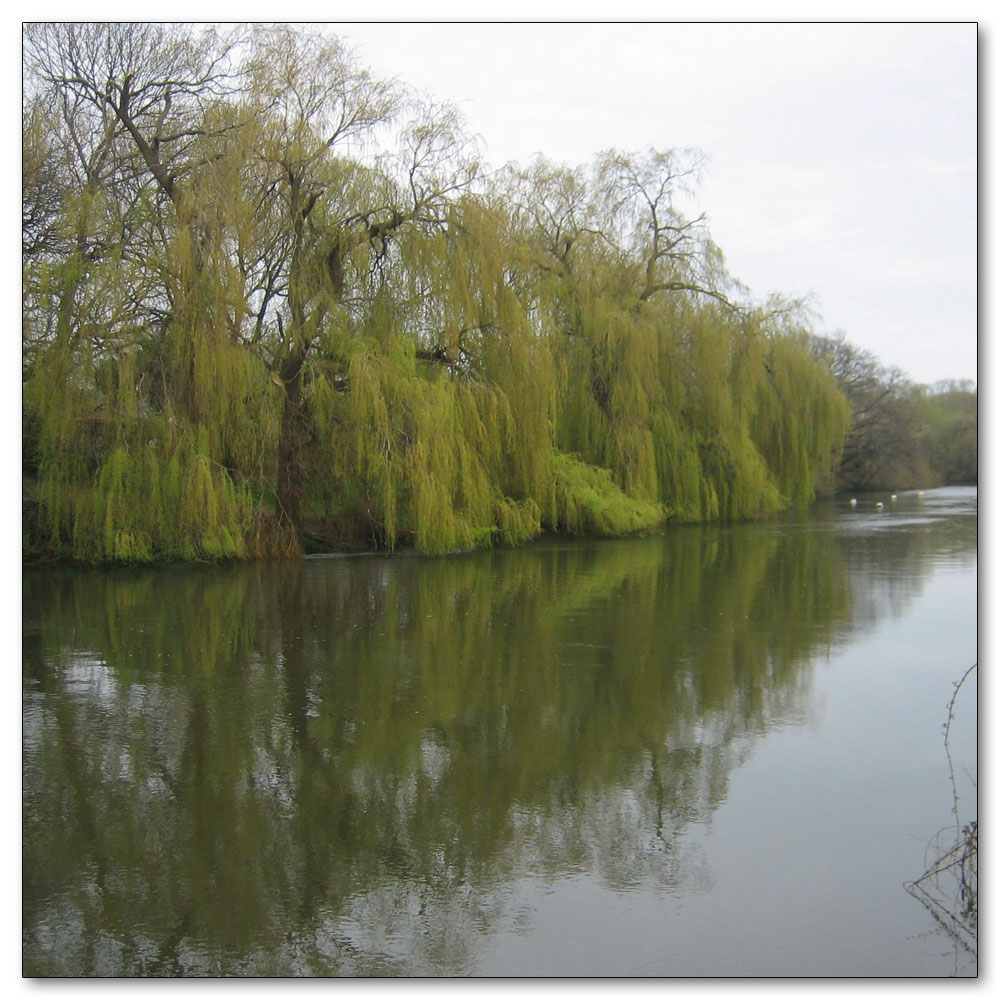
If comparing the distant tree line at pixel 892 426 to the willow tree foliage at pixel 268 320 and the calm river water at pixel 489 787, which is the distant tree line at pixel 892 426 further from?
the willow tree foliage at pixel 268 320

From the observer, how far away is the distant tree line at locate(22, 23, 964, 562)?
A: 12008 mm

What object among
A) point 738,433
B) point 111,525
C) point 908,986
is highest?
point 738,433

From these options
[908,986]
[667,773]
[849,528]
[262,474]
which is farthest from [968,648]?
[849,528]

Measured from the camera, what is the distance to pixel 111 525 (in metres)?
12.2

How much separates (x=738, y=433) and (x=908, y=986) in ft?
60.5

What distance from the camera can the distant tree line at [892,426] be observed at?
1016 centimetres

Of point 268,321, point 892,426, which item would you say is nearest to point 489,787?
point 268,321

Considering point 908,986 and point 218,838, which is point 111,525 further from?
point 908,986

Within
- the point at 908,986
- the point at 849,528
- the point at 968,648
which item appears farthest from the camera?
the point at 849,528

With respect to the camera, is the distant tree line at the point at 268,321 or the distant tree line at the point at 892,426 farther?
the distant tree line at the point at 268,321

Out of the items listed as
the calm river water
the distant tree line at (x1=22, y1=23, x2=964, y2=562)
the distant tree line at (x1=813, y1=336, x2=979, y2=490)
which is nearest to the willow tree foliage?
the distant tree line at (x1=22, y1=23, x2=964, y2=562)

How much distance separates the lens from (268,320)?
1446cm

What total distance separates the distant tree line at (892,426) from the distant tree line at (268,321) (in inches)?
178

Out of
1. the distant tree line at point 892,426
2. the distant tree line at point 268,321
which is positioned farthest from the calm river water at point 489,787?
the distant tree line at point 268,321
